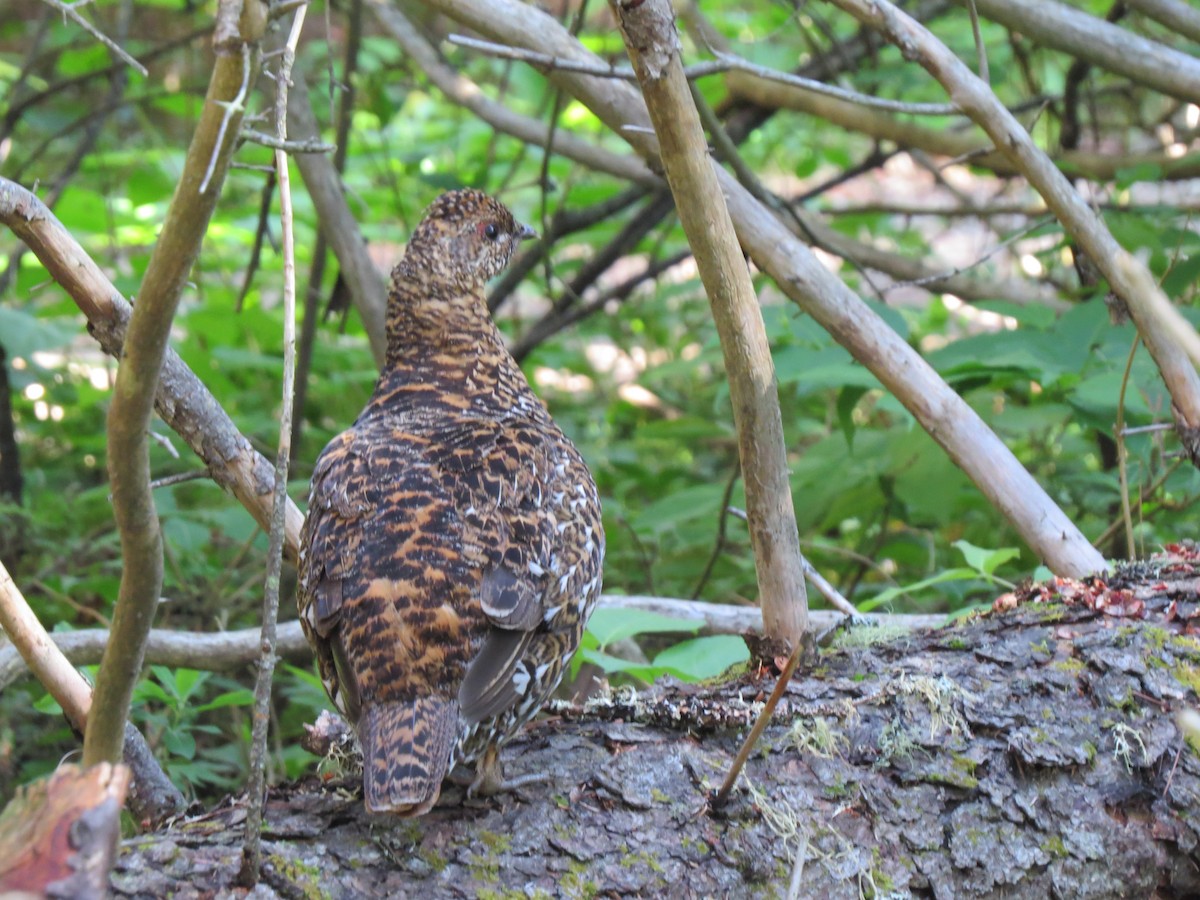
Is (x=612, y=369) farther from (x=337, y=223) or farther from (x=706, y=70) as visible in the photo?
(x=706, y=70)

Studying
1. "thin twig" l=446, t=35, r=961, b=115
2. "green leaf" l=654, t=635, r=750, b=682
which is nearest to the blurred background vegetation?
"green leaf" l=654, t=635, r=750, b=682

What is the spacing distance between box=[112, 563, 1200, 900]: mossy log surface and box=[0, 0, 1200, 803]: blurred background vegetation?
453mm

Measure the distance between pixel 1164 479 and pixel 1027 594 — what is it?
3.46 ft

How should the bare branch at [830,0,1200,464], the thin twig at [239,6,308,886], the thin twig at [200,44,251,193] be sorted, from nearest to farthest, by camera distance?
the thin twig at [200,44,251,193] → the thin twig at [239,6,308,886] → the bare branch at [830,0,1200,464]

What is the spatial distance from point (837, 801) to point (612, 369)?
6.19m

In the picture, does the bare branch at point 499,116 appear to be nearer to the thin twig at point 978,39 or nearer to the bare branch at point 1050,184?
the thin twig at point 978,39

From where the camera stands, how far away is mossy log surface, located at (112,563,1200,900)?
1986 millimetres

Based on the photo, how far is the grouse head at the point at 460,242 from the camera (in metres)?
3.33

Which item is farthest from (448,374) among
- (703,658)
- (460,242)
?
(703,658)

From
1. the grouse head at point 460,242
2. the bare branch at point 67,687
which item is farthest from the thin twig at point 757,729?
the grouse head at point 460,242

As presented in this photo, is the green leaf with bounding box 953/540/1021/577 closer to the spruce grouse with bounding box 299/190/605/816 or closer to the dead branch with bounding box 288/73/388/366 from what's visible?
the spruce grouse with bounding box 299/190/605/816

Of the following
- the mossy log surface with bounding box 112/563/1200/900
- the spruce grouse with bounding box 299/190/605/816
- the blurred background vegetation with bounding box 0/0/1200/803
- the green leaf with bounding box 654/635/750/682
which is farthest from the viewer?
the blurred background vegetation with bounding box 0/0/1200/803

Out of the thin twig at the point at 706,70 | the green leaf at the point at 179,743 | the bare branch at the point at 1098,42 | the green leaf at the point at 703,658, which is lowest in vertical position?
the green leaf at the point at 179,743

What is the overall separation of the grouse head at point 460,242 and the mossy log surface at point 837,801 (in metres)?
1.34
